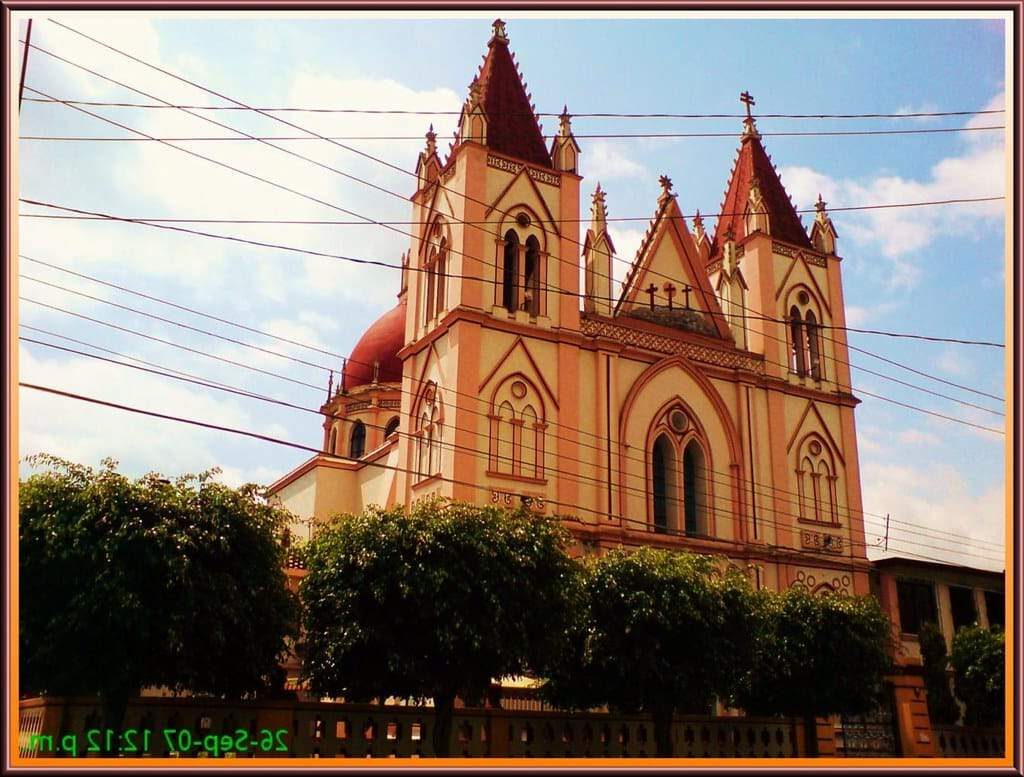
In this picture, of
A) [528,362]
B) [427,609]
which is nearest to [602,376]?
[528,362]

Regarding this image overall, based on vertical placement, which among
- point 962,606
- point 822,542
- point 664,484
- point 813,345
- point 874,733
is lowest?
point 874,733

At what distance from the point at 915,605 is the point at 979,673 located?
6544 mm

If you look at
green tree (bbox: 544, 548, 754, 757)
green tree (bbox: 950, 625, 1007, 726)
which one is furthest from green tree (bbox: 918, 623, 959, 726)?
green tree (bbox: 544, 548, 754, 757)

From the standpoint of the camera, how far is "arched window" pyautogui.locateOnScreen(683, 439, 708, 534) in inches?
1152

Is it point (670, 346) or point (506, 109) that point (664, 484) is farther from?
point (506, 109)

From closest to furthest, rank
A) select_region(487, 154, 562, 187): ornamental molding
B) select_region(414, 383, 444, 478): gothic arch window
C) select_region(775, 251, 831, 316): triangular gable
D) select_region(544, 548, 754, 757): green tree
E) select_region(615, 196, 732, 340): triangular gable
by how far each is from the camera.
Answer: select_region(544, 548, 754, 757): green tree → select_region(414, 383, 444, 478): gothic arch window → select_region(487, 154, 562, 187): ornamental molding → select_region(615, 196, 732, 340): triangular gable → select_region(775, 251, 831, 316): triangular gable

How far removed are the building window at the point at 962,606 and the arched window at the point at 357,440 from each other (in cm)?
2291

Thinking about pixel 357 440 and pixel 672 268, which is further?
pixel 357 440

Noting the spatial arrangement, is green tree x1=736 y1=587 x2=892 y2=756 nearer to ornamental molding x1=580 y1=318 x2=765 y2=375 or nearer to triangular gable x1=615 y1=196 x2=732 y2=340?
ornamental molding x1=580 y1=318 x2=765 y2=375

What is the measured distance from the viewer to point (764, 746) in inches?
827

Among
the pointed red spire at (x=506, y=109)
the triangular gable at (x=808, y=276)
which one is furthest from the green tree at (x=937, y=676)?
the pointed red spire at (x=506, y=109)

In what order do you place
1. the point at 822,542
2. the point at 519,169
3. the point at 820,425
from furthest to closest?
the point at 820,425 → the point at 822,542 → the point at 519,169

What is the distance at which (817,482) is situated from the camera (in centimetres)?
3200

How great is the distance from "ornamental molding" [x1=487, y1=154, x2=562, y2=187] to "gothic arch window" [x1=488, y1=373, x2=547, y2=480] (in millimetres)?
6604
